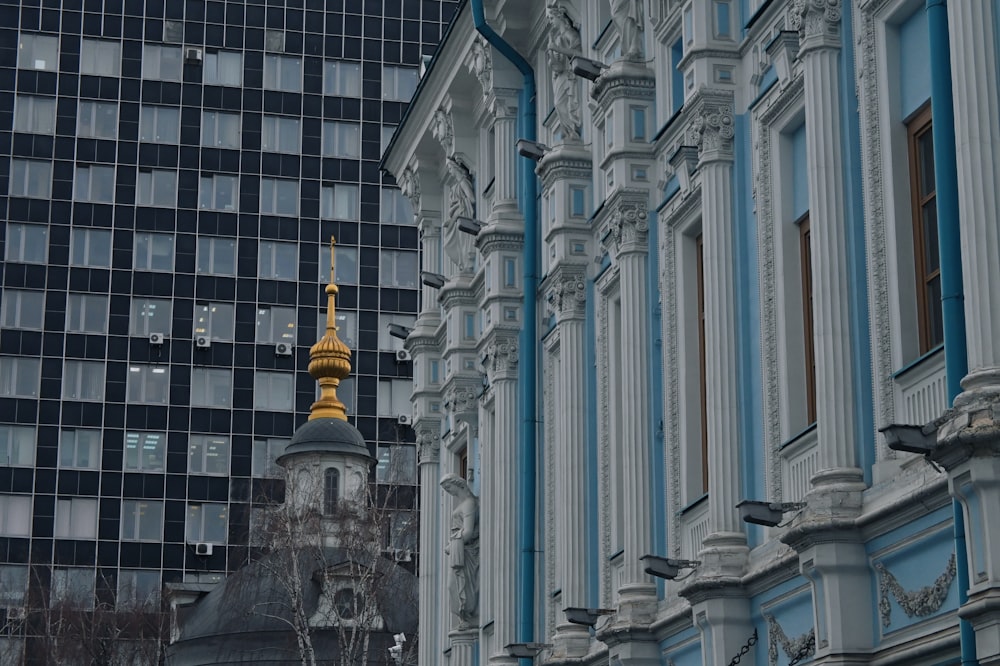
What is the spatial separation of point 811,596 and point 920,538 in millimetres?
1953

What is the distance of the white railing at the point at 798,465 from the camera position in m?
15.8

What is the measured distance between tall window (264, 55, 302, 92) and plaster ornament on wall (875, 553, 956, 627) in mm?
70734

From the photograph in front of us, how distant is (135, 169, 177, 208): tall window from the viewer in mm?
81812

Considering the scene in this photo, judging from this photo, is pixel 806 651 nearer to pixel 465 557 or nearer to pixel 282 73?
pixel 465 557

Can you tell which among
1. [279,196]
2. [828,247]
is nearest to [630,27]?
[828,247]

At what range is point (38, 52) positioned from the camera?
82125 mm

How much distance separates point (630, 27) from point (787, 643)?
7.55 m

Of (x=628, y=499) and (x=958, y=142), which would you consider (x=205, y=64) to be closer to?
(x=628, y=499)

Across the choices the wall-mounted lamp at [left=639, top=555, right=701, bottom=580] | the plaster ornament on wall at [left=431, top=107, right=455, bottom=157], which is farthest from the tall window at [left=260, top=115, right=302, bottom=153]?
the wall-mounted lamp at [left=639, top=555, right=701, bottom=580]

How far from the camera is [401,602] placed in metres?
60.6

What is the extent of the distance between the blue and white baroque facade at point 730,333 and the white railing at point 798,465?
0.03 m

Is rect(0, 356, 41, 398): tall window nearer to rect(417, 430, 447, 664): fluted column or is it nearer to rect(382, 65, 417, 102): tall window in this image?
rect(382, 65, 417, 102): tall window

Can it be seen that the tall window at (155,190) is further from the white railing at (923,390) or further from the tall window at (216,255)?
the white railing at (923,390)

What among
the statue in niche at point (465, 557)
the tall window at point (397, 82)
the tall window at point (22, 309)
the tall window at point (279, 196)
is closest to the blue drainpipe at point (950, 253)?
the statue in niche at point (465, 557)
